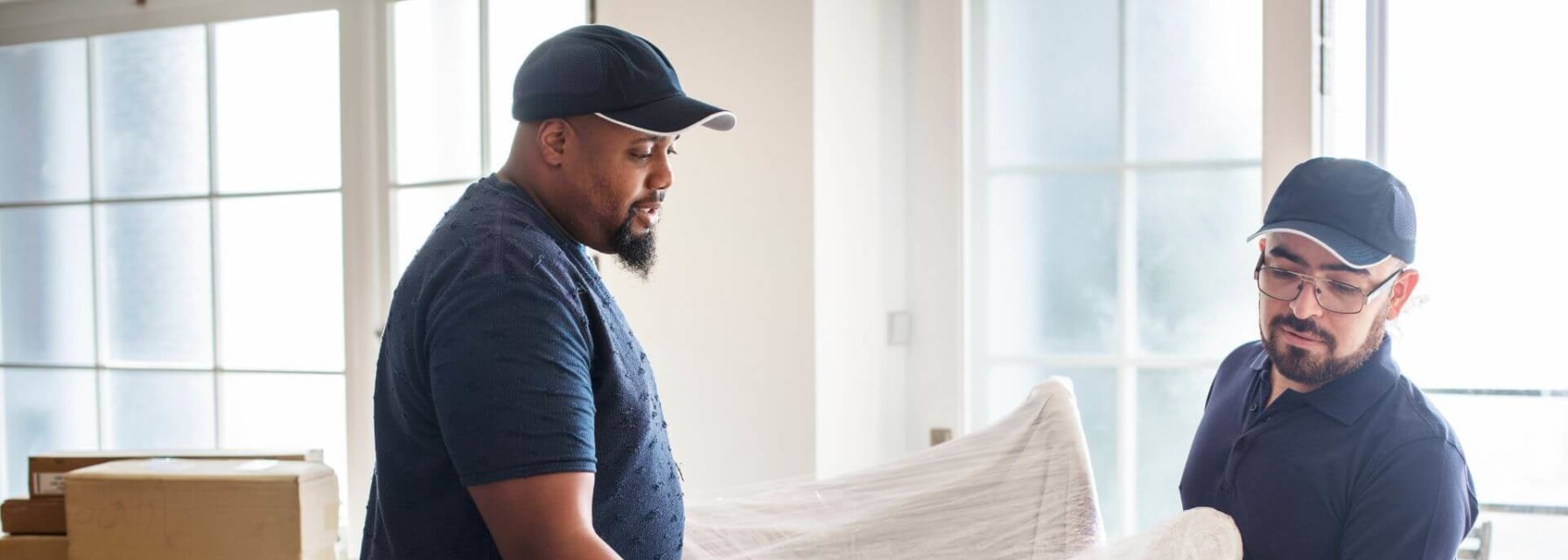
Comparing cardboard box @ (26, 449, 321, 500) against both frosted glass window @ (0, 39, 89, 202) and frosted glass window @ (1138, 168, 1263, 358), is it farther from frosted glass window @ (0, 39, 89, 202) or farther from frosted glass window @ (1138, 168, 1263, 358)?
frosted glass window @ (1138, 168, 1263, 358)

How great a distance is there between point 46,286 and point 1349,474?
11.8 feet

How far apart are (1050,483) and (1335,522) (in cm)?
33

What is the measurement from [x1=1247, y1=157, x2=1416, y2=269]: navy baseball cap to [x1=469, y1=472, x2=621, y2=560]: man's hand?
2.82 feet

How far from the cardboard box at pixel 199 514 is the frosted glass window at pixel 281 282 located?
1140mm

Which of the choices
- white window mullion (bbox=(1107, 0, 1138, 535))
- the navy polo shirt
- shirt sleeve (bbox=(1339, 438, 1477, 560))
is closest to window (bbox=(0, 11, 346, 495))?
white window mullion (bbox=(1107, 0, 1138, 535))

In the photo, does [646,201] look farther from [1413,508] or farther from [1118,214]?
[1118,214]

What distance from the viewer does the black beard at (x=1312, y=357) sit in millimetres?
1260

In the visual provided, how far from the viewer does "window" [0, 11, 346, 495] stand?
120 inches

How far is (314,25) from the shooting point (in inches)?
118

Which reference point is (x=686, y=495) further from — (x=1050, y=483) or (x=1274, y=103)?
(x=1274, y=103)

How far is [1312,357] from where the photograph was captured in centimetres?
127

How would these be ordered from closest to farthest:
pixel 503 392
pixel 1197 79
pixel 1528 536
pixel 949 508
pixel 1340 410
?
pixel 503 392, pixel 1340 410, pixel 949 508, pixel 1528 536, pixel 1197 79

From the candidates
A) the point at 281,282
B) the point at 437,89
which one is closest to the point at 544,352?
the point at 437,89

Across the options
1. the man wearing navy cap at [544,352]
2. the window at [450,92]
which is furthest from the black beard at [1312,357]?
the window at [450,92]
